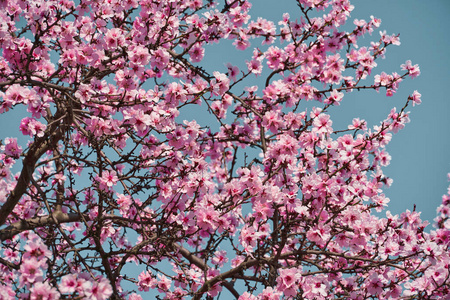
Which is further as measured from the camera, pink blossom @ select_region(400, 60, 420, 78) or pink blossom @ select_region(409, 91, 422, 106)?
pink blossom @ select_region(400, 60, 420, 78)

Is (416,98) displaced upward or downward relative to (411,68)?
downward

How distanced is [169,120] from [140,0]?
172cm

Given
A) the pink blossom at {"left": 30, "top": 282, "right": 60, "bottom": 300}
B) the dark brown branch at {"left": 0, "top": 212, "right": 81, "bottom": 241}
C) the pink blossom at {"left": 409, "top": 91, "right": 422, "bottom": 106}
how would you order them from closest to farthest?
the pink blossom at {"left": 30, "top": 282, "right": 60, "bottom": 300}, the dark brown branch at {"left": 0, "top": 212, "right": 81, "bottom": 241}, the pink blossom at {"left": 409, "top": 91, "right": 422, "bottom": 106}

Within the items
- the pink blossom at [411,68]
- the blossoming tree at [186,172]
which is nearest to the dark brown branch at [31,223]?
the blossoming tree at [186,172]

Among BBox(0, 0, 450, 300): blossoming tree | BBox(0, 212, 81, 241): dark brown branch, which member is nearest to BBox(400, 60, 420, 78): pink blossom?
BBox(0, 0, 450, 300): blossoming tree

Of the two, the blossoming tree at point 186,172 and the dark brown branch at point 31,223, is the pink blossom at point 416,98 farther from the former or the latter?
the dark brown branch at point 31,223

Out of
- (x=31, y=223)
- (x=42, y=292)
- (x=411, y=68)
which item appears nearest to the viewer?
(x=42, y=292)

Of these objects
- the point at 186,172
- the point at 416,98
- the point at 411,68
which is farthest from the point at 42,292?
the point at 411,68

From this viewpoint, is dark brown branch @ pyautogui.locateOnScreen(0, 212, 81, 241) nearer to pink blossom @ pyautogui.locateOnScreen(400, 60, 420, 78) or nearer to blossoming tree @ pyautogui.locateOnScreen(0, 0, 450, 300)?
blossoming tree @ pyautogui.locateOnScreen(0, 0, 450, 300)

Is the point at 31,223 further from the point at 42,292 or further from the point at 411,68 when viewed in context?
the point at 411,68

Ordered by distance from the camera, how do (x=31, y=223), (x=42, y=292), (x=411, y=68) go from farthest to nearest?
(x=411, y=68) → (x=31, y=223) → (x=42, y=292)

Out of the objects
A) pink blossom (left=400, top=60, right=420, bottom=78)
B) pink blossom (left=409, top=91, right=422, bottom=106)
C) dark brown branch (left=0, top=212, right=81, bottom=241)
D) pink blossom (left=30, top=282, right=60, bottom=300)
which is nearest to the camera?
pink blossom (left=30, top=282, right=60, bottom=300)

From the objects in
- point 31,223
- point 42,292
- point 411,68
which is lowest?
point 42,292

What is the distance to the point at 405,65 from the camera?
255 inches
